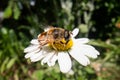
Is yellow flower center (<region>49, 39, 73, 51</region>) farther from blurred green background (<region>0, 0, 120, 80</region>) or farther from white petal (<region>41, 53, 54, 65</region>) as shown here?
blurred green background (<region>0, 0, 120, 80</region>)

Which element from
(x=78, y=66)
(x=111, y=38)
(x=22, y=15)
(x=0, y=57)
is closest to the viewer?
(x=78, y=66)

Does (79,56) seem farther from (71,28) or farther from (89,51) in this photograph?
(71,28)

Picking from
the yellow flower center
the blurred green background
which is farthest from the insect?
the blurred green background

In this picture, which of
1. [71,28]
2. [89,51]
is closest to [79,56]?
[89,51]

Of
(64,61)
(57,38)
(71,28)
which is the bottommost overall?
(71,28)

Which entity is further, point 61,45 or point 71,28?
point 71,28

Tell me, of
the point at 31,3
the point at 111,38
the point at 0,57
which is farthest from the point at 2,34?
the point at 111,38

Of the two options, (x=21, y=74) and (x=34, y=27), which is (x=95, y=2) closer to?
(x=34, y=27)
